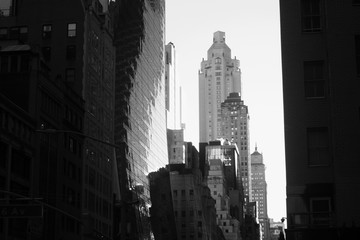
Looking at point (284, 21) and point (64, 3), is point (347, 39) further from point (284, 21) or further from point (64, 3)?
point (64, 3)

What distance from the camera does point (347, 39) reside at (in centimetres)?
2973

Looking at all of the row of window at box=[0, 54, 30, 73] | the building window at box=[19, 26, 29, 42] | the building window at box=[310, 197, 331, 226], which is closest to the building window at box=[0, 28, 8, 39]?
the building window at box=[19, 26, 29, 42]

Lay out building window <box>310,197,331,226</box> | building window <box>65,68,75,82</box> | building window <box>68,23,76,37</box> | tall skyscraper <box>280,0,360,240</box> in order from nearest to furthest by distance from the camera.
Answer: tall skyscraper <box>280,0,360,240</box> < building window <box>310,197,331,226</box> < building window <box>65,68,75,82</box> < building window <box>68,23,76,37</box>

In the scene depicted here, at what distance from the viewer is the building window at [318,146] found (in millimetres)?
29969

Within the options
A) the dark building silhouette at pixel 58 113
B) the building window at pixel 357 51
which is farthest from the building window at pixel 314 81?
the dark building silhouette at pixel 58 113

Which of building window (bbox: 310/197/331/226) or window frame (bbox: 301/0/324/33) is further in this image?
window frame (bbox: 301/0/324/33)

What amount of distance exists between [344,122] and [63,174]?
282ft

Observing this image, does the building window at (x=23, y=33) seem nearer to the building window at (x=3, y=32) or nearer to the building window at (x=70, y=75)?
the building window at (x=3, y=32)

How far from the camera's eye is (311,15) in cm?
3173

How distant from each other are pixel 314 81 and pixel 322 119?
154cm

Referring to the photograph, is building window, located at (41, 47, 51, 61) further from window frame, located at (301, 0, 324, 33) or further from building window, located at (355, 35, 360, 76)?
building window, located at (355, 35, 360, 76)

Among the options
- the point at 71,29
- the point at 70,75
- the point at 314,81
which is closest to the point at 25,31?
the point at 71,29

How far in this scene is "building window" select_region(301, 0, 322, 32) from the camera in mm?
31500

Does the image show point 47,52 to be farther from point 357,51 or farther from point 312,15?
point 357,51
